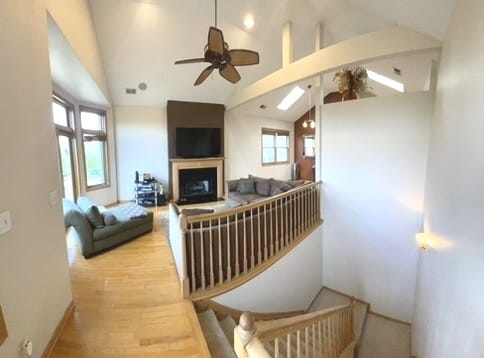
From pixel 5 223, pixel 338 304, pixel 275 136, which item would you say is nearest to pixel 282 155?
pixel 275 136

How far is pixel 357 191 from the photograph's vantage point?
5.05 metres

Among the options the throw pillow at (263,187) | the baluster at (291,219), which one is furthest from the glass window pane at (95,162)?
the baluster at (291,219)

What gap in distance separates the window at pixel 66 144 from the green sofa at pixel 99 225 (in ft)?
4.24

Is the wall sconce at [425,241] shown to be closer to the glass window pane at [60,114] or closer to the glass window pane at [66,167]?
the glass window pane at [66,167]

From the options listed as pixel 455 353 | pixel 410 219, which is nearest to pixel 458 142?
pixel 455 353

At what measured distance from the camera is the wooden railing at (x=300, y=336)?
1.20 meters

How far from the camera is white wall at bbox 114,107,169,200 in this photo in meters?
7.17

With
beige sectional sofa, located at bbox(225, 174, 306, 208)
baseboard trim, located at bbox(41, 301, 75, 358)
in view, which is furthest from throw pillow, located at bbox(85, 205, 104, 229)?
beige sectional sofa, located at bbox(225, 174, 306, 208)

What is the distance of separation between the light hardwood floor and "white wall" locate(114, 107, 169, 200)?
3645mm

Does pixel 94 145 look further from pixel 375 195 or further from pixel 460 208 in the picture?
pixel 460 208

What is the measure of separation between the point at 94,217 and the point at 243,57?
10.2ft

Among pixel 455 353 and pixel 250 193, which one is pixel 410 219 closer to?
pixel 455 353

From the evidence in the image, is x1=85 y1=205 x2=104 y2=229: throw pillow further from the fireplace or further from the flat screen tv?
the flat screen tv

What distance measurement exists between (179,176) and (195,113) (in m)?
1.87
